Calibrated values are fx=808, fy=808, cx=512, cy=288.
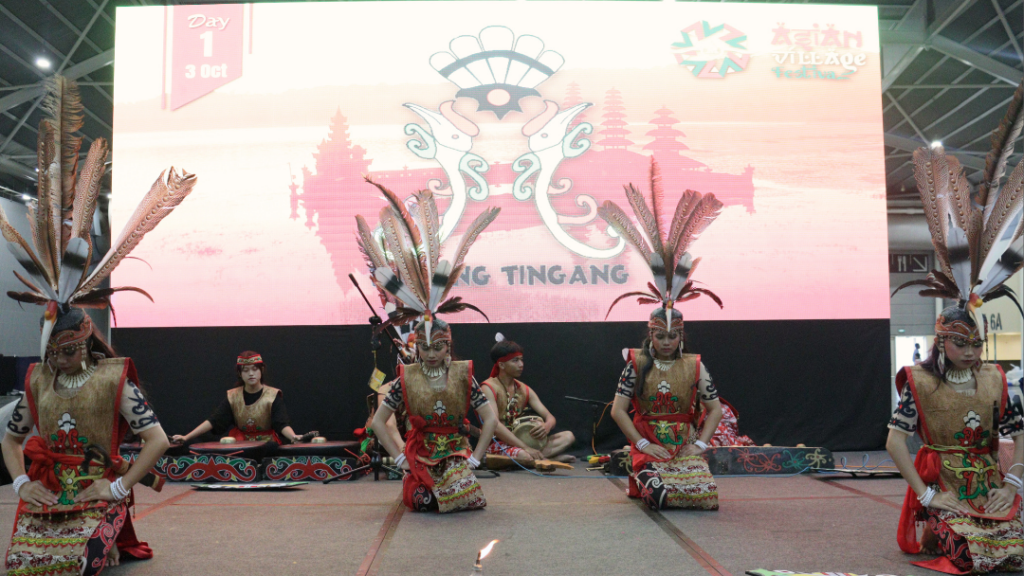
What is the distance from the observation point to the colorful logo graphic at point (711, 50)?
7422 mm

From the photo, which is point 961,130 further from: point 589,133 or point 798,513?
point 798,513

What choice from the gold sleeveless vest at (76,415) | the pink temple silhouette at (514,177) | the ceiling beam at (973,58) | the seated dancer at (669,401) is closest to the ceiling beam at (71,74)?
the pink temple silhouette at (514,177)

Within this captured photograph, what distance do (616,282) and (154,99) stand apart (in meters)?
4.49

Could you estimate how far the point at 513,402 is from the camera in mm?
6703

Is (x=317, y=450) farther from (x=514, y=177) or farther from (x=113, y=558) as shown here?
(x=514, y=177)

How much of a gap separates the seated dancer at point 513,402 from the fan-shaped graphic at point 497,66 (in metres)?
2.22

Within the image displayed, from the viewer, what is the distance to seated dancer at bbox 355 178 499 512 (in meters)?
4.52

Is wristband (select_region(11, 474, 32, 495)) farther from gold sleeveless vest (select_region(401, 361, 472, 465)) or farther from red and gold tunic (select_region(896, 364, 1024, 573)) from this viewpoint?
red and gold tunic (select_region(896, 364, 1024, 573))

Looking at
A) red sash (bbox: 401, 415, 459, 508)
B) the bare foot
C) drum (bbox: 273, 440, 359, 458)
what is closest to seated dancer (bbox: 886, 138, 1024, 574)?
red sash (bbox: 401, 415, 459, 508)

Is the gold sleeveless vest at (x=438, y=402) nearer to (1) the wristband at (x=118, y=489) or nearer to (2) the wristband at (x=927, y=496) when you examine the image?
(1) the wristband at (x=118, y=489)

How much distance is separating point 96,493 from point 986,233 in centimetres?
379

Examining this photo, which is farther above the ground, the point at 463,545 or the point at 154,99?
the point at 154,99

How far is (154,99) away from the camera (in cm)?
733

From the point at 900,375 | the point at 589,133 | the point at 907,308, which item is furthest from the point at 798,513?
the point at 907,308
